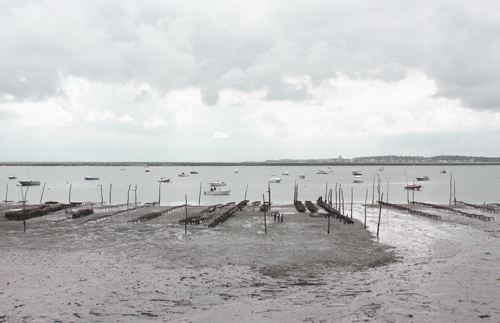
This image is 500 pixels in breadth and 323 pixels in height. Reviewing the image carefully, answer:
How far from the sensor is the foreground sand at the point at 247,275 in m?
10.9

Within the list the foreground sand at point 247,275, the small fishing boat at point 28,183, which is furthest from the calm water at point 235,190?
the foreground sand at point 247,275

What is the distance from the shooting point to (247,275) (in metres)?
14.5

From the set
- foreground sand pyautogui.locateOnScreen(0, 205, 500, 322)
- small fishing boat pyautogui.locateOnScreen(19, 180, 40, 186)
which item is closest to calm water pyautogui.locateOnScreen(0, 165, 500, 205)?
small fishing boat pyautogui.locateOnScreen(19, 180, 40, 186)

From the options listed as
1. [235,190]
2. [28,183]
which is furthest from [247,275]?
[28,183]

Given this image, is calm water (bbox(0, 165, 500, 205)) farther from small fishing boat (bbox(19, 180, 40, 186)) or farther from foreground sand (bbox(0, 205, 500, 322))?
foreground sand (bbox(0, 205, 500, 322))

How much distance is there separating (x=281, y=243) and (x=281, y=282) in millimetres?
7431

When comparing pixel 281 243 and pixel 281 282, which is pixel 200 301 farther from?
pixel 281 243

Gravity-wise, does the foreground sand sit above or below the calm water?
above

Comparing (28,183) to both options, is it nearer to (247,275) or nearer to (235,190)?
(235,190)

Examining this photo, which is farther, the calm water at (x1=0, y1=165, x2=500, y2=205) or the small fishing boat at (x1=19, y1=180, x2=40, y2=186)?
the small fishing boat at (x1=19, y1=180, x2=40, y2=186)

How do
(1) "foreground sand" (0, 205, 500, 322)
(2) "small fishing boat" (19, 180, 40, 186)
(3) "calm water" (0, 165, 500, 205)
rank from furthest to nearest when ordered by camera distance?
(2) "small fishing boat" (19, 180, 40, 186) < (3) "calm water" (0, 165, 500, 205) < (1) "foreground sand" (0, 205, 500, 322)

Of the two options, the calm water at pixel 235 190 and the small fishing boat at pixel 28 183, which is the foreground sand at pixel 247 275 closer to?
the calm water at pixel 235 190

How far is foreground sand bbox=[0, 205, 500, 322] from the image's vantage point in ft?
35.8

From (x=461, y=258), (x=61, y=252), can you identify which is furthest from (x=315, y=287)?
(x=61, y=252)
